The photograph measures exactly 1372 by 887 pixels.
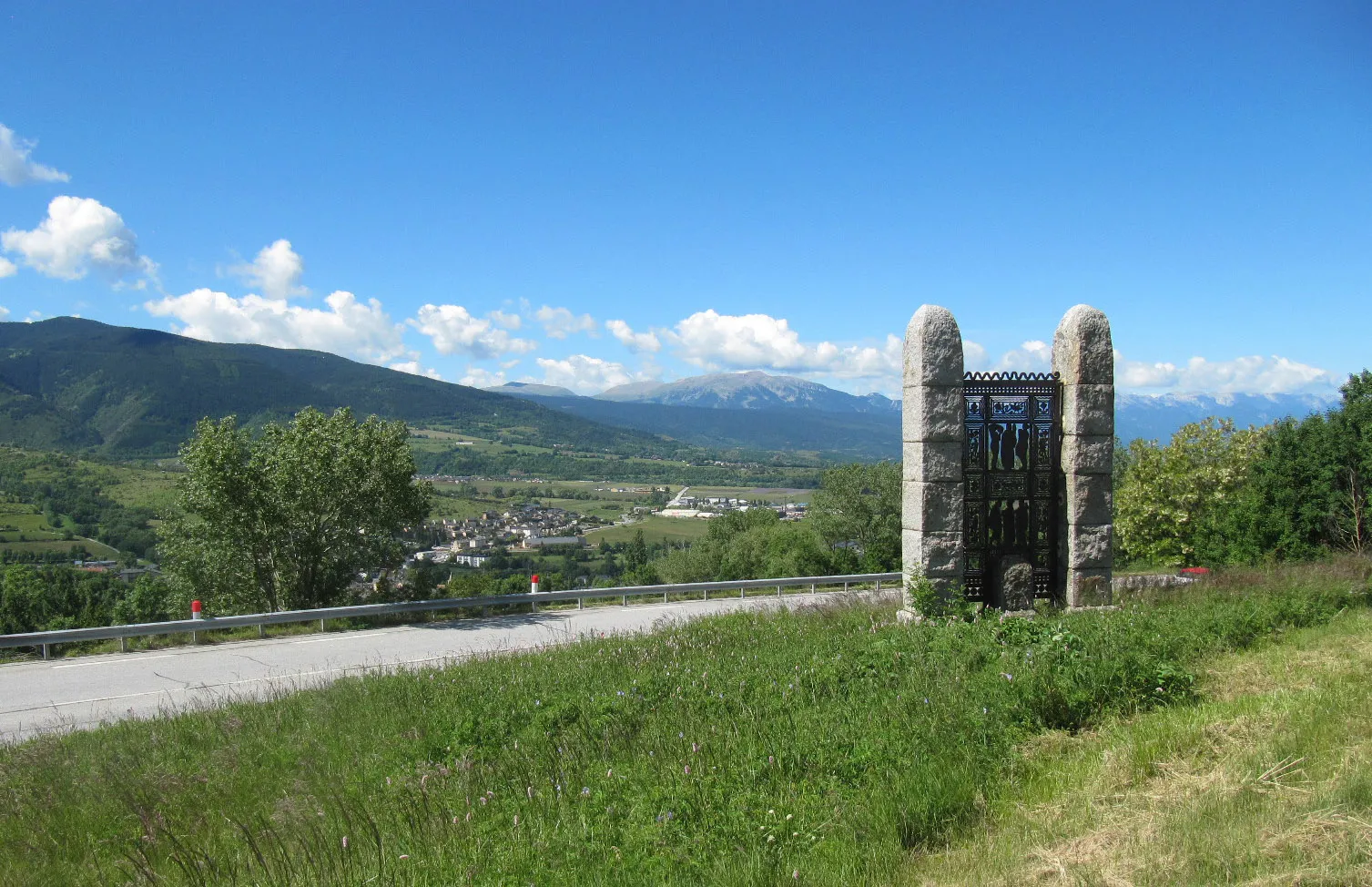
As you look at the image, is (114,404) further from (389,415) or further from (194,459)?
(194,459)

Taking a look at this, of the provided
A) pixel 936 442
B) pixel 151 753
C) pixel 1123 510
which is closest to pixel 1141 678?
pixel 936 442

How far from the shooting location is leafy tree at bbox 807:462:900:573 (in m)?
44.5

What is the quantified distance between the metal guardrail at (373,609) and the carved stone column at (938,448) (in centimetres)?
585

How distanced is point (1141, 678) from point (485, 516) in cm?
7382

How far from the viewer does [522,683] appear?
8.34m

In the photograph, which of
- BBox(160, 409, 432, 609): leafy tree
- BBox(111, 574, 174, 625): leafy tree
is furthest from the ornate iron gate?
BBox(111, 574, 174, 625): leafy tree

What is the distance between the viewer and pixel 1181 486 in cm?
2886

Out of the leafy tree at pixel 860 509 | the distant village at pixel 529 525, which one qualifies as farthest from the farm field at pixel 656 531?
the leafy tree at pixel 860 509

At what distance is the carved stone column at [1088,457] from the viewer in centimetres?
1134

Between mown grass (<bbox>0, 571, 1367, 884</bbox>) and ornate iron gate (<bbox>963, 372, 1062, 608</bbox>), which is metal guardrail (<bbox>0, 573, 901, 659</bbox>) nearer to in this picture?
ornate iron gate (<bbox>963, 372, 1062, 608</bbox>)

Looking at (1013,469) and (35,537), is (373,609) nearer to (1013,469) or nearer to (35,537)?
(1013,469)

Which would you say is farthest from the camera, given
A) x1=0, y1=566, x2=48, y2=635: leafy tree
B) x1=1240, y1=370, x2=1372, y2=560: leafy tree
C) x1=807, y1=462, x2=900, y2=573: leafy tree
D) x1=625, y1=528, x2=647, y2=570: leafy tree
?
x1=625, y1=528, x2=647, y2=570: leafy tree

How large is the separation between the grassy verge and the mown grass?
11.0 inches

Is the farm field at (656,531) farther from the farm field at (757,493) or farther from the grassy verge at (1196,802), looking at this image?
the grassy verge at (1196,802)
